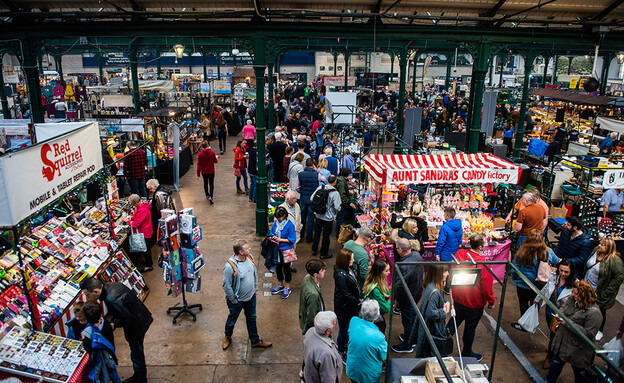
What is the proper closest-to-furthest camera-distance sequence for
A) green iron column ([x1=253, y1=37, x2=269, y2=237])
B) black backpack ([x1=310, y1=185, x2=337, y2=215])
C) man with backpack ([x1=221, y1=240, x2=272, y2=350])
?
man with backpack ([x1=221, y1=240, x2=272, y2=350]) < black backpack ([x1=310, y1=185, x2=337, y2=215]) < green iron column ([x1=253, y1=37, x2=269, y2=237])

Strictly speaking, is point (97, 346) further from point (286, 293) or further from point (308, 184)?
point (308, 184)

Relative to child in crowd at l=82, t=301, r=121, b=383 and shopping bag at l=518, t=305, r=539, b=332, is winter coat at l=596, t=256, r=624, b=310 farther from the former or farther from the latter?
child in crowd at l=82, t=301, r=121, b=383

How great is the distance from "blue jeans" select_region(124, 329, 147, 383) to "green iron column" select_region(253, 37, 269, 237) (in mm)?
4732

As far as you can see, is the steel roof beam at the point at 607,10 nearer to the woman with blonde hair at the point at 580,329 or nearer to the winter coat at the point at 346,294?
the woman with blonde hair at the point at 580,329

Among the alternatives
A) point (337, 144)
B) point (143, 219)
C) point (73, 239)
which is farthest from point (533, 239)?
point (337, 144)

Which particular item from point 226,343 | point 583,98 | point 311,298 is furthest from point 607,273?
point 583,98

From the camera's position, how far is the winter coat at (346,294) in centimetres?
532

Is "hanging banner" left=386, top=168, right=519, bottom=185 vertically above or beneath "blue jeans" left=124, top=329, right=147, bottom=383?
above

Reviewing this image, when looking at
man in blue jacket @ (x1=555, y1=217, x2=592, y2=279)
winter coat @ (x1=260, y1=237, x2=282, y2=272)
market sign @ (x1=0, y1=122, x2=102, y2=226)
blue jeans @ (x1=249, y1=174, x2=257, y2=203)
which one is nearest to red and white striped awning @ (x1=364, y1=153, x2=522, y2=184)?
man in blue jacket @ (x1=555, y1=217, x2=592, y2=279)

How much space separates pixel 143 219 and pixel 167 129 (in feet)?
25.7

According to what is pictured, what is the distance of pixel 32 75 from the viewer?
941 centimetres

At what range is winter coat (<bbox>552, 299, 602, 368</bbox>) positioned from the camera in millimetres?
4797

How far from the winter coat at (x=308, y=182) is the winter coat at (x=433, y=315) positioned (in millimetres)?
4461

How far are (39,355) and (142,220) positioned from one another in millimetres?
3458
